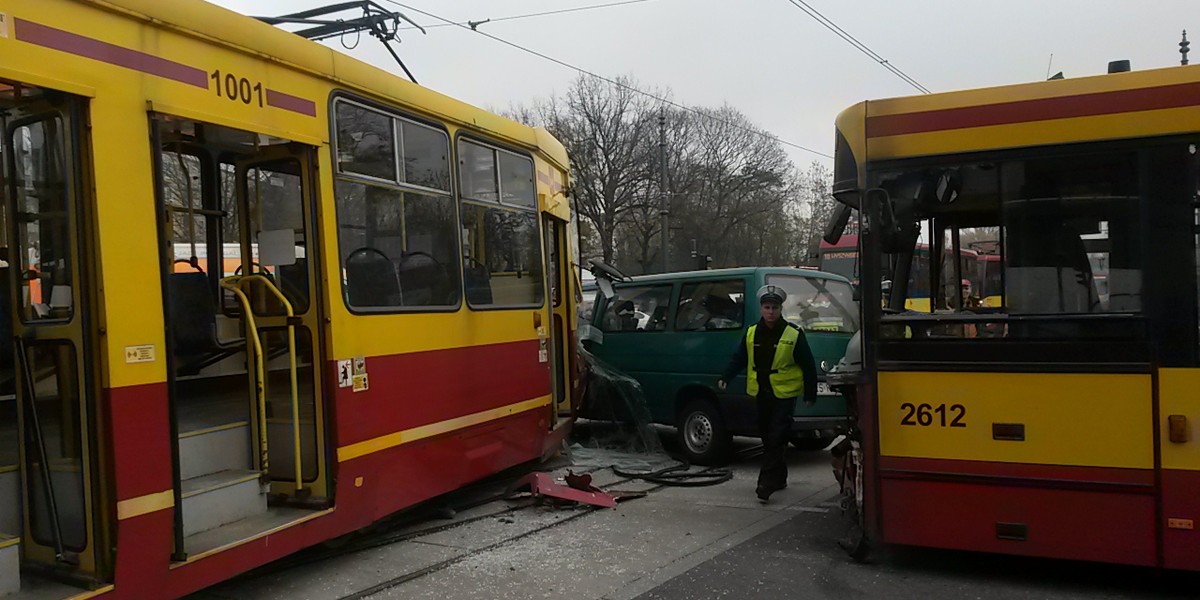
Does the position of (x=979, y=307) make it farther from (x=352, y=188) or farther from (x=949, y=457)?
(x=352, y=188)

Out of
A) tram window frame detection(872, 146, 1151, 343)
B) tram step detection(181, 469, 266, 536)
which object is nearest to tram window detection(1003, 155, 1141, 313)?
tram window frame detection(872, 146, 1151, 343)

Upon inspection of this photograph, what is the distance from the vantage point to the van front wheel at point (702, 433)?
898 cm

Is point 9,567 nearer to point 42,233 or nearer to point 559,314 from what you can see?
point 42,233

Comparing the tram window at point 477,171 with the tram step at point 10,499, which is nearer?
the tram step at point 10,499

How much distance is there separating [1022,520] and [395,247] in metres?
4.05

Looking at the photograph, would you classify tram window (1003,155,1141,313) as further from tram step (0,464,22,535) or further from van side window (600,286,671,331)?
tram step (0,464,22,535)

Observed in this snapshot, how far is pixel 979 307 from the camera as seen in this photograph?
17.4 ft

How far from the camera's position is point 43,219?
13.7 ft

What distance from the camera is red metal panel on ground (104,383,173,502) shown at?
4016 mm

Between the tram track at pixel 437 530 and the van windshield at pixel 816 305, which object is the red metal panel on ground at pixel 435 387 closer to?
the tram track at pixel 437 530

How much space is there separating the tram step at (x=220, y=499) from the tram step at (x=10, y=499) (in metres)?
0.73

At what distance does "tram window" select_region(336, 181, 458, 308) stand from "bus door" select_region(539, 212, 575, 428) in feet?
6.72

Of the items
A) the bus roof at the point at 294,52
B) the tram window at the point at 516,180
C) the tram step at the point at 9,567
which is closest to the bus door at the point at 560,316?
the tram window at the point at 516,180

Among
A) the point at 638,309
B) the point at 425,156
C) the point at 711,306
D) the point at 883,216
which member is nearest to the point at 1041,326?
the point at 883,216
